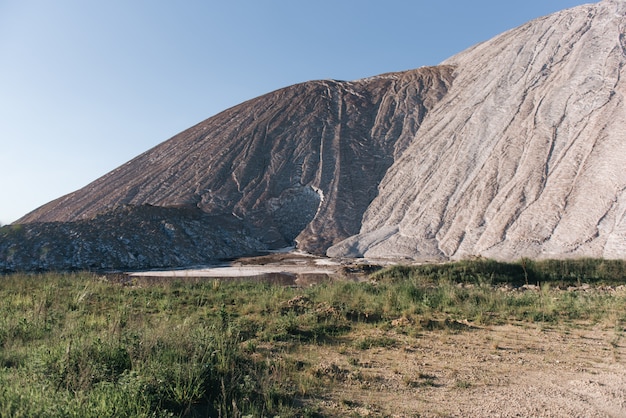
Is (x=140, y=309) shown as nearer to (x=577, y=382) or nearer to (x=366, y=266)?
(x=577, y=382)

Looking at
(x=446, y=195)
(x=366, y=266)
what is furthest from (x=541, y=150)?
(x=366, y=266)

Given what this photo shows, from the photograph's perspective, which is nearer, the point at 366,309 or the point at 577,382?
the point at 577,382

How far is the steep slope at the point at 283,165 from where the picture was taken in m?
35.0

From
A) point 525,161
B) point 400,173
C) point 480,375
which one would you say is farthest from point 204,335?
point 400,173

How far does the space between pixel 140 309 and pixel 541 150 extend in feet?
87.1

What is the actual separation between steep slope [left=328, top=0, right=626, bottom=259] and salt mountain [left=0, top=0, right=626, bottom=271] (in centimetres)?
10

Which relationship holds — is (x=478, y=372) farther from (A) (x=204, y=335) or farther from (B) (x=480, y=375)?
(A) (x=204, y=335)

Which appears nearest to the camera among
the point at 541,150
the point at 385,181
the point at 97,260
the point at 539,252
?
the point at 539,252

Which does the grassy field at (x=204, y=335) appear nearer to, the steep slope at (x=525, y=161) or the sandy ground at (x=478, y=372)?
the sandy ground at (x=478, y=372)

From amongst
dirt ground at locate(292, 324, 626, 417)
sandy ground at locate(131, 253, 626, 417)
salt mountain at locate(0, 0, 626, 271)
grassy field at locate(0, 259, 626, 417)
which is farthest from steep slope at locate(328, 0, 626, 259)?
dirt ground at locate(292, 324, 626, 417)

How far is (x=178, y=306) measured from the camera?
9.51 metres

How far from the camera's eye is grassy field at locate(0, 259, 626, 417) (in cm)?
410

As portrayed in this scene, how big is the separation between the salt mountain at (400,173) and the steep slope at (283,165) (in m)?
0.16

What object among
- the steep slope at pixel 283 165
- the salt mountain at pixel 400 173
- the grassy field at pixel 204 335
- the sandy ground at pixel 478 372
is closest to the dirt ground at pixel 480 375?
the sandy ground at pixel 478 372
